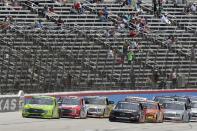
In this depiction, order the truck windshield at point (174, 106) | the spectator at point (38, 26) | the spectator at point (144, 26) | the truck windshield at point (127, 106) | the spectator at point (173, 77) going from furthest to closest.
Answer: the spectator at point (144, 26) < the spectator at point (173, 77) < the spectator at point (38, 26) < the truck windshield at point (174, 106) < the truck windshield at point (127, 106)

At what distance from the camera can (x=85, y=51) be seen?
4491 centimetres

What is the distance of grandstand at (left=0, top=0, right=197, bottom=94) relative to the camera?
3944 cm

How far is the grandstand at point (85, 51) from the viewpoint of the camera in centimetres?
3944

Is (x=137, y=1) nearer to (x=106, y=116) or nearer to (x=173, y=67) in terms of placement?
(x=173, y=67)

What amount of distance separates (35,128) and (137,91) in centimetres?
2110

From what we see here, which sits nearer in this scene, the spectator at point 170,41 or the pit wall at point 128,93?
the pit wall at point 128,93

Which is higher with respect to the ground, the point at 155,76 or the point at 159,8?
the point at 159,8

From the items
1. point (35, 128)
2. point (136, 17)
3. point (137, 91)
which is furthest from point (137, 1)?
point (35, 128)

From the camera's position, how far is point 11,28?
145 feet

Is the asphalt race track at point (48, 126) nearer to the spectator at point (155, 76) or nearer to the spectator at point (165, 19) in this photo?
the spectator at point (155, 76)

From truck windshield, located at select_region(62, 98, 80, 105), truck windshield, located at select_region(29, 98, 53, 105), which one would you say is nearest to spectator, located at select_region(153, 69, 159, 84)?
truck windshield, located at select_region(62, 98, 80, 105)

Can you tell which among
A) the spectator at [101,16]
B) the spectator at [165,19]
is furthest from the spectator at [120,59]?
the spectator at [165,19]

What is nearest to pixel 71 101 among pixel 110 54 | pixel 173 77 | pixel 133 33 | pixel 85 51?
pixel 85 51

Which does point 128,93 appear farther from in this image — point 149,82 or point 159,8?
point 159,8
